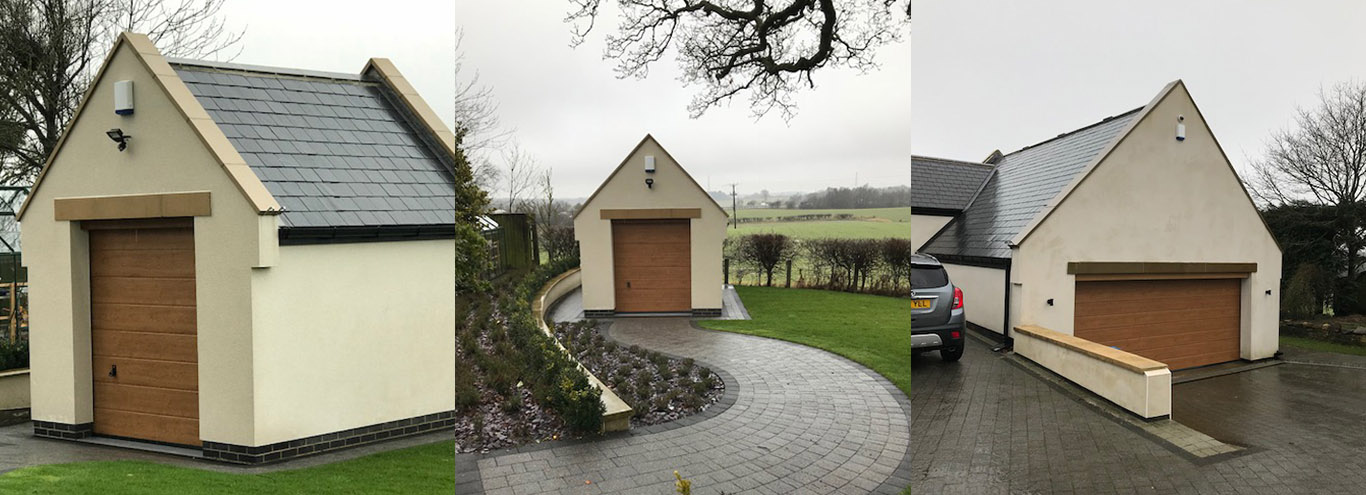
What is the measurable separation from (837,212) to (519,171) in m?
1.07

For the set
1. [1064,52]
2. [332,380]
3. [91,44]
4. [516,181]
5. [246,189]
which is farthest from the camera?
[91,44]

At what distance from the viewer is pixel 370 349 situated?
6152 millimetres

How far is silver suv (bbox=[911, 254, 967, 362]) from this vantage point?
10.8 ft

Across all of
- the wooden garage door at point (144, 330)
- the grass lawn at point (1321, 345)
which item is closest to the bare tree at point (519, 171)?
the wooden garage door at point (144, 330)

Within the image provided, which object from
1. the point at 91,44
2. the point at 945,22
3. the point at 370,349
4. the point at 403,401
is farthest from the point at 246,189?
the point at 91,44

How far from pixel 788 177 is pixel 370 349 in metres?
5.67

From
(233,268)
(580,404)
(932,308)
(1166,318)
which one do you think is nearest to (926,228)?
(932,308)

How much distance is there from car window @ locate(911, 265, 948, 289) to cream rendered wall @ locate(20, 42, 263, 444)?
5.70m

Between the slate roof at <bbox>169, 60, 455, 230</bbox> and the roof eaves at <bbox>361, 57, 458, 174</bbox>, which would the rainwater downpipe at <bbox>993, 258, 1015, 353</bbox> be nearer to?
the slate roof at <bbox>169, 60, 455, 230</bbox>

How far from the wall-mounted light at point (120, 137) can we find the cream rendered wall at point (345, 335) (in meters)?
2.13

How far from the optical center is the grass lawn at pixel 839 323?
2111mm

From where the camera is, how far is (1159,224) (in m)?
8.27

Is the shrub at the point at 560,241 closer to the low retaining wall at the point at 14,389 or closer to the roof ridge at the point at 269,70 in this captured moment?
the roof ridge at the point at 269,70

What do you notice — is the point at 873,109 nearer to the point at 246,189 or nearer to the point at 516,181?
the point at 516,181
